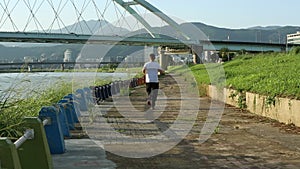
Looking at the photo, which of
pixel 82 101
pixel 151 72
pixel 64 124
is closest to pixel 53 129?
pixel 64 124

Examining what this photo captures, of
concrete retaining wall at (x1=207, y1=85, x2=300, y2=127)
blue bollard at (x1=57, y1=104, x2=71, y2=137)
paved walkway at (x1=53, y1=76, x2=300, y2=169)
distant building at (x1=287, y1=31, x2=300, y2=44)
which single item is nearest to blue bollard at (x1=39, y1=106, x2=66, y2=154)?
paved walkway at (x1=53, y1=76, x2=300, y2=169)

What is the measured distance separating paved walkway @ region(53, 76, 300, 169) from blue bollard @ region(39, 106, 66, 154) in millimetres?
145

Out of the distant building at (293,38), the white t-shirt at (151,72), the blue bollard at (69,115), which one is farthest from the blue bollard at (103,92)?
the distant building at (293,38)

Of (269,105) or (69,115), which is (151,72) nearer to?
(269,105)

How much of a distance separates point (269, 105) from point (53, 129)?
19.8ft

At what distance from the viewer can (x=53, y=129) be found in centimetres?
661

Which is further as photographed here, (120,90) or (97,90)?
(120,90)

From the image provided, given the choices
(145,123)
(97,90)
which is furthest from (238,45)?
(145,123)

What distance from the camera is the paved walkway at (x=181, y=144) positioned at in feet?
21.0

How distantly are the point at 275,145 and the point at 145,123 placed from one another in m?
3.63

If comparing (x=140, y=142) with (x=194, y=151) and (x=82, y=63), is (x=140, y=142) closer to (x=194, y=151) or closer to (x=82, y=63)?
(x=194, y=151)

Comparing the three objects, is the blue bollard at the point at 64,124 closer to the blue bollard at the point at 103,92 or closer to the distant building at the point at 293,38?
the blue bollard at the point at 103,92

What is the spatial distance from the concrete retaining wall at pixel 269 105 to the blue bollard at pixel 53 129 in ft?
15.4

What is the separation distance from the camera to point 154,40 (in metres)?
64.6
